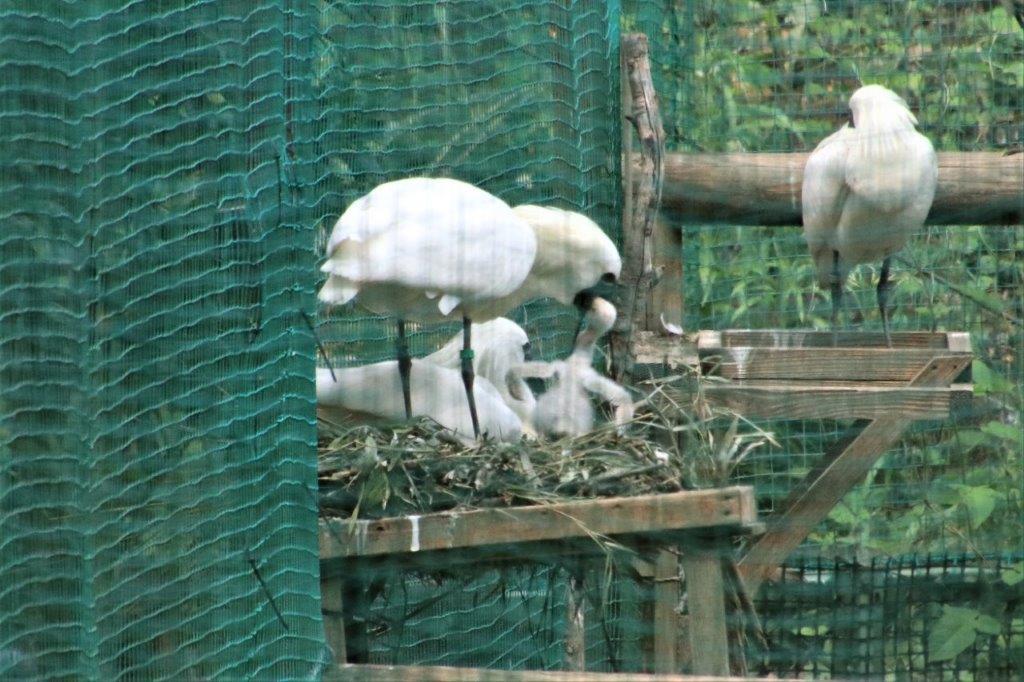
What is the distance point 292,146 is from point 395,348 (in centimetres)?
74

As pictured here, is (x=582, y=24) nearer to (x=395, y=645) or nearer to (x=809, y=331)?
(x=809, y=331)

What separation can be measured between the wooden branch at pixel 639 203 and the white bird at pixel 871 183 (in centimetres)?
37

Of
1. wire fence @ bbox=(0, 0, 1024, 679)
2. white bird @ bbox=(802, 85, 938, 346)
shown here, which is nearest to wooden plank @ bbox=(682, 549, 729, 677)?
wire fence @ bbox=(0, 0, 1024, 679)

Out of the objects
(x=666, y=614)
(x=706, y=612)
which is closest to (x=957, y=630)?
(x=666, y=614)

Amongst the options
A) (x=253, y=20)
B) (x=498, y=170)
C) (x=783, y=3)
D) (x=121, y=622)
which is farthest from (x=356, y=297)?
(x=783, y=3)

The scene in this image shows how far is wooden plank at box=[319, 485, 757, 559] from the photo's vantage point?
6.03 feet

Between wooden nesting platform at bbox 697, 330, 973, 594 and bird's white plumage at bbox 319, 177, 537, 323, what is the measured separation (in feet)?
1.17

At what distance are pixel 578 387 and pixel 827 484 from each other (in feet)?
1.41

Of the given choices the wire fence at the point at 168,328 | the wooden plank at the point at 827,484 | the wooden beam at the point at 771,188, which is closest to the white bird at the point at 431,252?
the wire fence at the point at 168,328

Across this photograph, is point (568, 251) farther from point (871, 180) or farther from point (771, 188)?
point (871, 180)

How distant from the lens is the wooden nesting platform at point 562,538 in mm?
1840

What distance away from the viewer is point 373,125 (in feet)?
7.26

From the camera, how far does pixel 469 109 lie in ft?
7.75

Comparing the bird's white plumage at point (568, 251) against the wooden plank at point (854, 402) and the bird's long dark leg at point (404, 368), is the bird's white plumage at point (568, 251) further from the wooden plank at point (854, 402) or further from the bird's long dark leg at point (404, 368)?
the wooden plank at point (854, 402)
